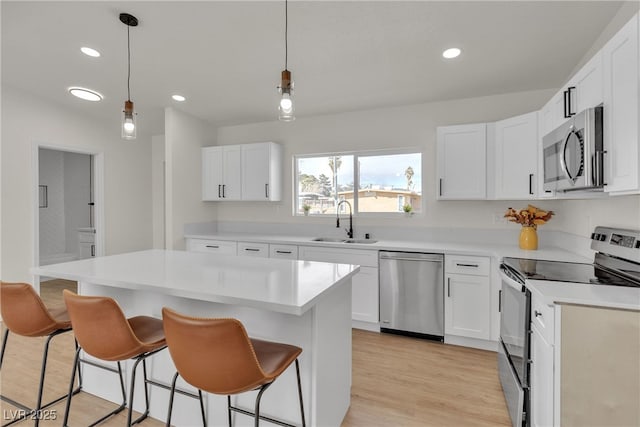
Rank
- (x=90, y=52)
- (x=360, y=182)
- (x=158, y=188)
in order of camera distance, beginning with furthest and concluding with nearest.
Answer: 1. (x=158, y=188)
2. (x=360, y=182)
3. (x=90, y=52)

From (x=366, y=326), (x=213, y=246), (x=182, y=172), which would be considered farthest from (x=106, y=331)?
(x=182, y=172)

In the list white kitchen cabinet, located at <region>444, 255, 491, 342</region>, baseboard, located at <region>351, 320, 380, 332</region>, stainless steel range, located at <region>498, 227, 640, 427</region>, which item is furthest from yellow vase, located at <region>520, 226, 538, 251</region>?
baseboard, located at <region>351, 320, 380, 332</region>

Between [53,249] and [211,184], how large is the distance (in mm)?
4347

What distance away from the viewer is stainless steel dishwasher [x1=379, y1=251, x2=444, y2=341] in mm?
3051

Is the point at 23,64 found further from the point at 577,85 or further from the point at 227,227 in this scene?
the point at 577,85

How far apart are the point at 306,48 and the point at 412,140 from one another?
1.81 m

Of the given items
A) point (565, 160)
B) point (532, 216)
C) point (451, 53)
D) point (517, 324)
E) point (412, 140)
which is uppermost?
point (451, 53)

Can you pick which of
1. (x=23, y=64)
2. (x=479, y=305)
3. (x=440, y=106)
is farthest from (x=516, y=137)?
(x=23, y=64)

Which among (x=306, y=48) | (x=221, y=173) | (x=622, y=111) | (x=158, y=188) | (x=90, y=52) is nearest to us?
(x=622, y=111)

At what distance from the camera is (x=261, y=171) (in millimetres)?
4309

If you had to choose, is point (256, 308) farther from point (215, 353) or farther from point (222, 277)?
point (222, 277)

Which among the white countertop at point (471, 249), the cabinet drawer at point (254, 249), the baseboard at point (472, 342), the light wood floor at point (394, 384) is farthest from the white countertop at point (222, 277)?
the baseboard at point (472, 342)

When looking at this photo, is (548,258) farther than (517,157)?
No

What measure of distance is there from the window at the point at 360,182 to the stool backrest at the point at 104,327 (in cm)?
302
